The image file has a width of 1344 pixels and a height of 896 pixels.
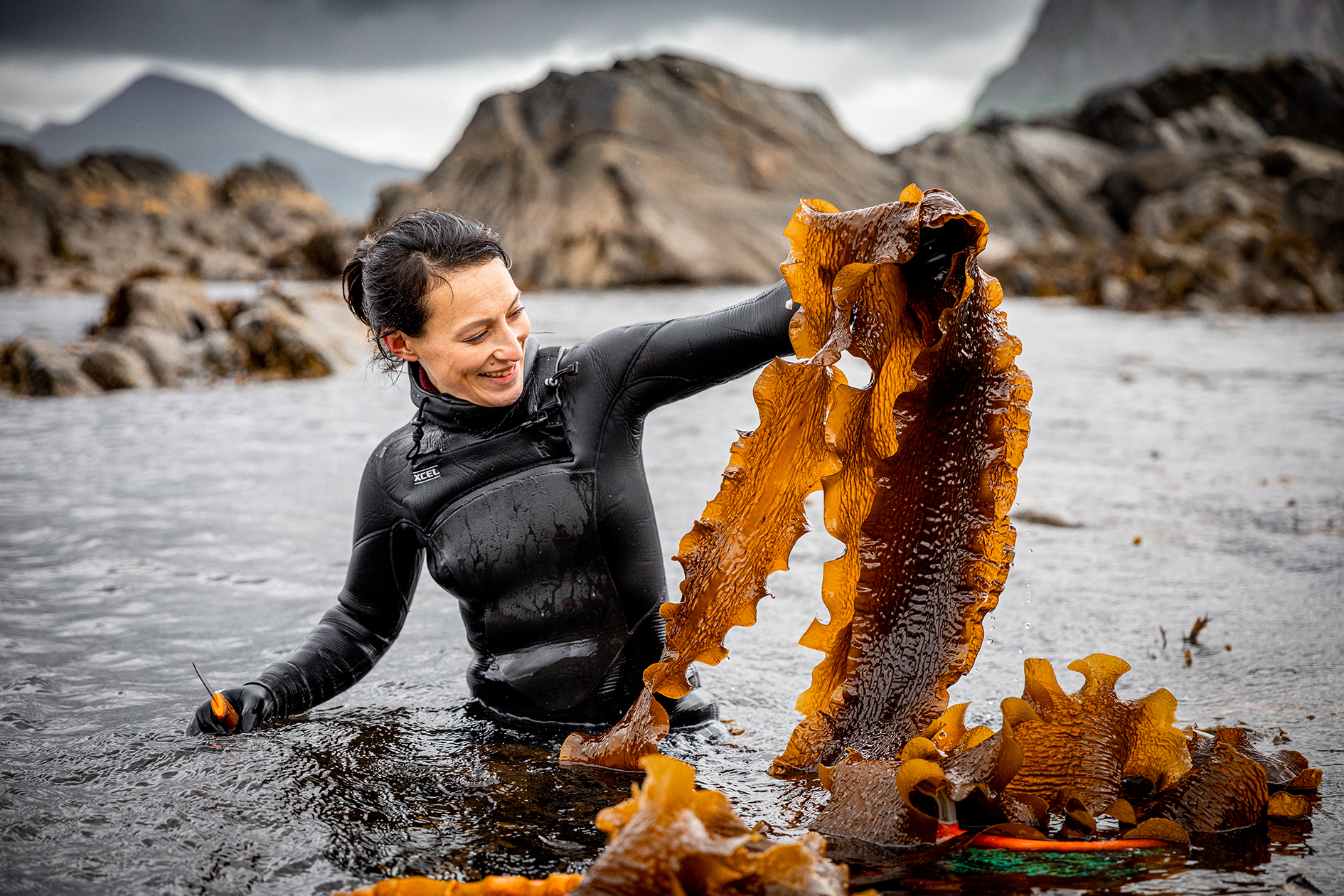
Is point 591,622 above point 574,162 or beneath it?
beneath

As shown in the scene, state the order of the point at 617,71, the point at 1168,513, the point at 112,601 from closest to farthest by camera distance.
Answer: the point at 112,601 < the point at 1168,513 < the point at 617,71

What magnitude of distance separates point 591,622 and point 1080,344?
1459cm

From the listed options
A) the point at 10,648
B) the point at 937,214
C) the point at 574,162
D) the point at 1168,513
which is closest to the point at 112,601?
the point at 10,648

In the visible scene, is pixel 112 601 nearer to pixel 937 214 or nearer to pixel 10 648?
pixel 10 648

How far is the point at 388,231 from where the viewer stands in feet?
9.33

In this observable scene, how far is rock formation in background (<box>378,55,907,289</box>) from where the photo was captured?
4578cm

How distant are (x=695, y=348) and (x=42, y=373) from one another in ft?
38.9

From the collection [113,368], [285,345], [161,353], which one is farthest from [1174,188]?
[113,368]

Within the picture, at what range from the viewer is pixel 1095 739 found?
238cm

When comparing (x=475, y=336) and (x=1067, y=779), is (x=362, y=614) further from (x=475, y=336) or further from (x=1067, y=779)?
(x=1067, y=779)

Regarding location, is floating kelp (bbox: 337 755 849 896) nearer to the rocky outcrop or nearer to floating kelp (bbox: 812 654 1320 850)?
floating kelp (bbox: 812 654 1320 850)

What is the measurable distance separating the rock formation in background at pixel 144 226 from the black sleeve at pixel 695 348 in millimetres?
28287

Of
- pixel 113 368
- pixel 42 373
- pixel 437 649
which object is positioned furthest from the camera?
pixel 113 368

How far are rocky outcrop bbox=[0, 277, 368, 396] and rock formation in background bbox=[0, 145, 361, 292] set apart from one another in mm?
13688
